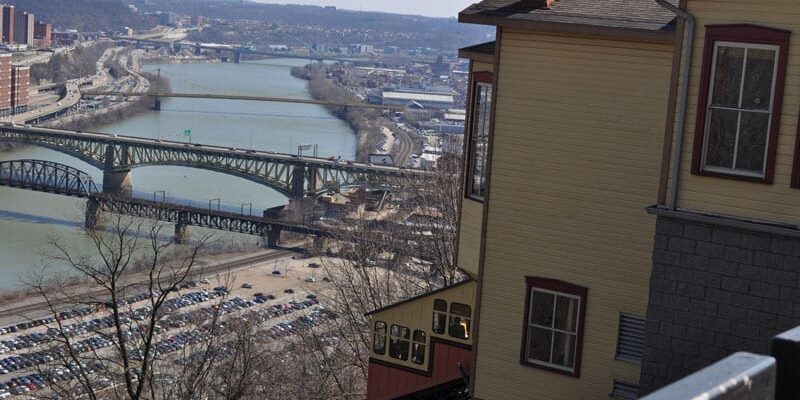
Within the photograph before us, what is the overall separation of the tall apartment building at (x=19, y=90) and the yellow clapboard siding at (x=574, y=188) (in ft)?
204

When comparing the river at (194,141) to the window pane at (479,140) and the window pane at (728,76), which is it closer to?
the window pane at (479,140)

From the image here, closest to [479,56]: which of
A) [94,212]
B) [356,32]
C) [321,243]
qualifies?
[321,243]

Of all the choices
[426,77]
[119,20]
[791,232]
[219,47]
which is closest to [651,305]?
[791,232]

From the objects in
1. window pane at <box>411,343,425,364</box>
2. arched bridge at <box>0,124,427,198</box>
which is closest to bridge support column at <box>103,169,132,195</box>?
arched bridge at <box>0,124,427,198</box>

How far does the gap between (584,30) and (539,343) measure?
1.39 m

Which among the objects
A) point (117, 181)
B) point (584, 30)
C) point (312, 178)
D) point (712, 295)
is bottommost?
point (117, 181)

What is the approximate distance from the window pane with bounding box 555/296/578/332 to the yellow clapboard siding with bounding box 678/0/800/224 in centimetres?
101

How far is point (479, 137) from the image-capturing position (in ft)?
19.2

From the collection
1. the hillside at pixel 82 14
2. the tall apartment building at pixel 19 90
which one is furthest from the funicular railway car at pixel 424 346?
the hillside at pixel 82 14

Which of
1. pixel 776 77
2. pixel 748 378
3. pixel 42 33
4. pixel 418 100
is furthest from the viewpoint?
pixel 42 33

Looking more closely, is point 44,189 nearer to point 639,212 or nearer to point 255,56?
point 639,212

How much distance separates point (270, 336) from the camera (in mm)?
19672

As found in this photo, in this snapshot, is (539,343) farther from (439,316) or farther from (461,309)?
(439,316)

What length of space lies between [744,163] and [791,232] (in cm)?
30
